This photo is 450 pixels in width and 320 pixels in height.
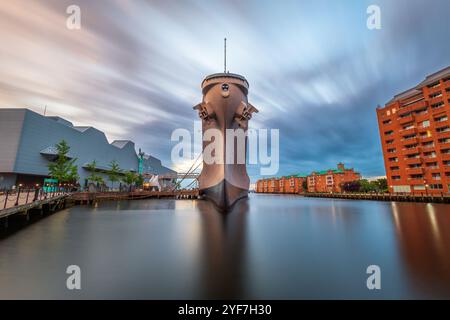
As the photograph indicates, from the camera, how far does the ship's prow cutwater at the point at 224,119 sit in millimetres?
19375

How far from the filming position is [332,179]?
8569cm

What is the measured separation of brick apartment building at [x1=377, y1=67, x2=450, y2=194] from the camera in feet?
107

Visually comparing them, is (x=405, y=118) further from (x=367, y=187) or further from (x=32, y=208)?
(x=32, y=208)

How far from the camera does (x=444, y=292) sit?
4.66 metres

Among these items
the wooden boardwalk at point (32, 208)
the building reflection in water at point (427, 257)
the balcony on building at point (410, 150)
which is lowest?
the building reflection in water at point (427, 257)

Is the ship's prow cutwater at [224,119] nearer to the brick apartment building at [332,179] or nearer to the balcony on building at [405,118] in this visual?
the balcony on building at [405,118]

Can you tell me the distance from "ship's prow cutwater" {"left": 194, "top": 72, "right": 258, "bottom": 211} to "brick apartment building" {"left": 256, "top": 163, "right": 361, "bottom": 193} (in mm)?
76680

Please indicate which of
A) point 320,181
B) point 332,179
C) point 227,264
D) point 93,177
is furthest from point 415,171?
point 93,177

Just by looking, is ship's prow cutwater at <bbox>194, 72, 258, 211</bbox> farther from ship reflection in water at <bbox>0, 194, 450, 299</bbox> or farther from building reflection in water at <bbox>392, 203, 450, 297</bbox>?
building reflection in water at <bbox>392, 203, 450, 297</bbox>

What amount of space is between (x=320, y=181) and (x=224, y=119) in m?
88.0

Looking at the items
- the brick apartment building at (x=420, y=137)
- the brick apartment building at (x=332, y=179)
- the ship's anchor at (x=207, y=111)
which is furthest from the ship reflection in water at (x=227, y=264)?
the brick apartment building at (x=332, y=179)

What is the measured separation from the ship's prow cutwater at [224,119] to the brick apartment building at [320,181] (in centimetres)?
7668

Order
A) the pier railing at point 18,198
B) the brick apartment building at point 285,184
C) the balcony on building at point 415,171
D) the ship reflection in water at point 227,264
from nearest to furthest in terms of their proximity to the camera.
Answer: the ship reflection in water at point 227,264, the pier railing at point 18,198, the balcony on building at point 415,171, the brick apartment building at point 285,184
